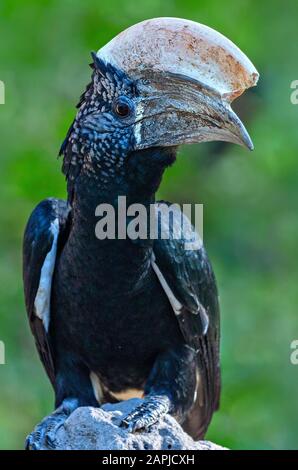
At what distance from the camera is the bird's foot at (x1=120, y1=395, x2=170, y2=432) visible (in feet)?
12.5

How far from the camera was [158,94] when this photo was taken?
3861 mm

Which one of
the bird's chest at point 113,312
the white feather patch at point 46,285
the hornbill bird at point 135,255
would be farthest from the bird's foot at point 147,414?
the white feather patch at point 46,285

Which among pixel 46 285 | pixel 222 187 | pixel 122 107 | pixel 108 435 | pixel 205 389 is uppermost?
pixel 222 187

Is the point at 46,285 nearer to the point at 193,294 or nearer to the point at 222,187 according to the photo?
the point at 193,294

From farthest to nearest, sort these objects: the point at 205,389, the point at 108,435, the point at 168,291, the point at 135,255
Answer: the point at 205,389 < the point at 168,291 < the point at 135,255 < the point at 108,435

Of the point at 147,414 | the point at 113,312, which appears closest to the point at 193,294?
the point at 113,312

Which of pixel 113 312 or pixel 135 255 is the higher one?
pixel 135 255

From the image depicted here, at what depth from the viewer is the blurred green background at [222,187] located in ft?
22.4

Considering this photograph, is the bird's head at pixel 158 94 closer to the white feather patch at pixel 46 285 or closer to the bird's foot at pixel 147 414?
the white feather patch at pixel 46 285

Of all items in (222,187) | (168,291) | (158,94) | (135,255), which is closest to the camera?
(158,94)

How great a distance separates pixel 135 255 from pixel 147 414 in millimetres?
541

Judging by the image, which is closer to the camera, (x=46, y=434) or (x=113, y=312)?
(x=46, y=434)

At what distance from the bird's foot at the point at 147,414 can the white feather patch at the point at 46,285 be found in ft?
1.68
